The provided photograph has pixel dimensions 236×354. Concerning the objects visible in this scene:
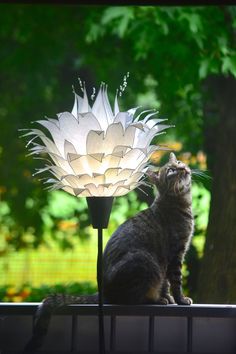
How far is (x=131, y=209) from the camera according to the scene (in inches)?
138

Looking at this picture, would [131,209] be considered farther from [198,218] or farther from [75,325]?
[75,325]

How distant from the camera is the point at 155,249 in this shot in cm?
206

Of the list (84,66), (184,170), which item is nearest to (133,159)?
(184,170)

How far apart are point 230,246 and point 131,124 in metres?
1.22

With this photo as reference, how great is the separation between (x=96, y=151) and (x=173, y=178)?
1.56ft

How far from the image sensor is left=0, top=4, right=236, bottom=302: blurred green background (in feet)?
9.05

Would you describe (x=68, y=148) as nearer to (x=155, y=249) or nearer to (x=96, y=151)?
(x=96, y=151)

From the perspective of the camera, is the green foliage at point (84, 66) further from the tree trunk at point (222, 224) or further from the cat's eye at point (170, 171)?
the cat's eye at point (170, 171)

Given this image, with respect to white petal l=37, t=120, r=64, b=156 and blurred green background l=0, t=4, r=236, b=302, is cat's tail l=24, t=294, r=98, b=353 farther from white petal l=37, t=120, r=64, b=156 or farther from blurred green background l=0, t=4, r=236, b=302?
blurred green background l=0, t=4, r=236, b=302

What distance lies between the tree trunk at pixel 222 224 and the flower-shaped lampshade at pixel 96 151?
1.15 meters

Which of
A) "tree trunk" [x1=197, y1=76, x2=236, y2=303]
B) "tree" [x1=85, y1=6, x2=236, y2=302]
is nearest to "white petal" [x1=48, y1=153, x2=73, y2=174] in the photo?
"tree" [x1=85, y1=6, x2=236, y2=302]

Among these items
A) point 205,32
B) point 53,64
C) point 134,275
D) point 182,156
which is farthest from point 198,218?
point 53,64

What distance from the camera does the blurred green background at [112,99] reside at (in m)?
2.76

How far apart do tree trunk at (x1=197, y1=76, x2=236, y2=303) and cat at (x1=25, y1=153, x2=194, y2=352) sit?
0.62 metres
